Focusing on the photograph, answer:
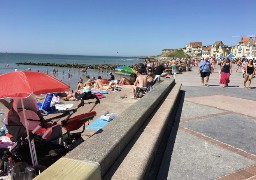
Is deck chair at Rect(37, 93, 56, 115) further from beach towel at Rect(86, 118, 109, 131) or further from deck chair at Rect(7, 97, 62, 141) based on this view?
deck chair at Rect(7, 97, 62, 141)

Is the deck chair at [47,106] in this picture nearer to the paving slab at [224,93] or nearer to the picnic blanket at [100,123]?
the picnic blanket at [100,123]

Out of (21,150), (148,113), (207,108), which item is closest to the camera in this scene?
(21,150)

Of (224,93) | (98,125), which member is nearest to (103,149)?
(98,125)

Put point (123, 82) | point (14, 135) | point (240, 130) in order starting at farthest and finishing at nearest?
point (123, 82)
point (240, 130)
point (14, 135)

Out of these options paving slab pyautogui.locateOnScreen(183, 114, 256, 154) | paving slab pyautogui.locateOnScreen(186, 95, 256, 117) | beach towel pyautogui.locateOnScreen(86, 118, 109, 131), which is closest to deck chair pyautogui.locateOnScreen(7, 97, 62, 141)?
beach towel pyautogui.locateOnScreen(86, 118, 109, 131)

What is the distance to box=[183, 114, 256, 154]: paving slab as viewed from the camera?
511 cm

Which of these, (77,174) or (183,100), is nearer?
(77,174)

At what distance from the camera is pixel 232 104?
8922mm

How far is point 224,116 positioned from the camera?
715cm

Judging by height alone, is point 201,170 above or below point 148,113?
below

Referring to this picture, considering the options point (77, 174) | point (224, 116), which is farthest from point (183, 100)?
point (77, 174)

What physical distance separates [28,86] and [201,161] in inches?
108

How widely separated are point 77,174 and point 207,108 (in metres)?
6.36

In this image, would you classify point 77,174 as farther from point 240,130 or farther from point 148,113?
point 240,130
